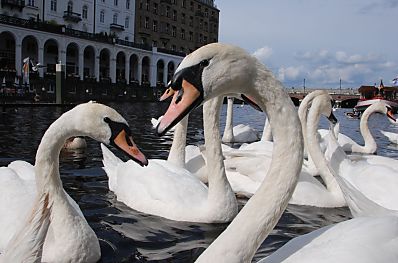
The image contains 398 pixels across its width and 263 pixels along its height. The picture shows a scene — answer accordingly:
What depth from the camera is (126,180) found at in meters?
5.68

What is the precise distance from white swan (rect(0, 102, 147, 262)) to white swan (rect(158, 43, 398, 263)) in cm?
137

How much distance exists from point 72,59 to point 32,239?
51982 mm

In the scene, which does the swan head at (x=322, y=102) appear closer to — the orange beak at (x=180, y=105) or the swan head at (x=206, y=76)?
the swan head at (x=206, y=76)

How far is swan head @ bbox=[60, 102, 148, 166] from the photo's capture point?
12.1ft

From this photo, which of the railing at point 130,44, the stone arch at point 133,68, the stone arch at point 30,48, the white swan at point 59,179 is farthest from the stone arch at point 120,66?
the white swan at point 59,179

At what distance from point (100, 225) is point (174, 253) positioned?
1057 millimetres

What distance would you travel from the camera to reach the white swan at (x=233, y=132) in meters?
12.7

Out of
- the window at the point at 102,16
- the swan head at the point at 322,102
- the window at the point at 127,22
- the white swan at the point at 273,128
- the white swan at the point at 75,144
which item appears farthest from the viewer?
the window at the point at 127,22

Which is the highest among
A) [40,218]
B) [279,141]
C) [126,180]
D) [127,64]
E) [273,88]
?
[127,64]

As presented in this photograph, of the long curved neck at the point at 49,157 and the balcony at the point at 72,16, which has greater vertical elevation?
the balcony at the point at 72,16

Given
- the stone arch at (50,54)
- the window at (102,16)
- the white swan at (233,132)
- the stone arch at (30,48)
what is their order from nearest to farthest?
the white swan at (233,132) → the stone arch at (30,48) → the stone arch at (50,54) → the window at (102,16)

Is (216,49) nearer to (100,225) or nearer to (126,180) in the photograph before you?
(100,225)

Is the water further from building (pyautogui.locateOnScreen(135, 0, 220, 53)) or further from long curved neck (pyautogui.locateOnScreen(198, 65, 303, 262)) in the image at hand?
building (pyautogui.locateOnScreen(135, 0, 220, 53))

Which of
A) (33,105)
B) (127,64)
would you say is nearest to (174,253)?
(33,105)
